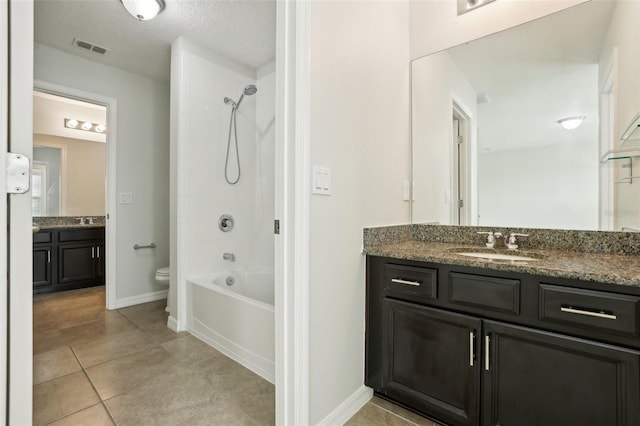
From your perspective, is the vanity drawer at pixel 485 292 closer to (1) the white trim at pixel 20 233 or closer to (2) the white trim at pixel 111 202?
(1) the white trim at pixel 20 233

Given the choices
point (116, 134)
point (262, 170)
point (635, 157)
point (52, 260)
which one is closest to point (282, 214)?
point (635, 157)

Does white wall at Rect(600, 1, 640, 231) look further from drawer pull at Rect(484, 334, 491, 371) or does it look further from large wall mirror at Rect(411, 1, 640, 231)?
drawer pull at Rect(484, 334, 491, 371)

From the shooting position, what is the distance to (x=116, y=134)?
3107 mm

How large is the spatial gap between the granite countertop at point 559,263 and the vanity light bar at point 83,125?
15.3 feet

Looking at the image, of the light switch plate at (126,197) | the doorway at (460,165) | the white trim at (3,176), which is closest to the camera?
the white trim at (3,176)

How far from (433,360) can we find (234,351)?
1.31 m

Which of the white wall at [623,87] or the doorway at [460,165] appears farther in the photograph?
the doorway at [460,165]

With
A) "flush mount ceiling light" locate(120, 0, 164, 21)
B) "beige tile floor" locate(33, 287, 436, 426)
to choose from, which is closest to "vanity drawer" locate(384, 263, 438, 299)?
"beige tile floor" locate(33, 287, 436, 426)

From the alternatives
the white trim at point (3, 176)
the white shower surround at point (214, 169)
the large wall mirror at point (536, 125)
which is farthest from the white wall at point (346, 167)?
the white shower surround at point (214, 169)

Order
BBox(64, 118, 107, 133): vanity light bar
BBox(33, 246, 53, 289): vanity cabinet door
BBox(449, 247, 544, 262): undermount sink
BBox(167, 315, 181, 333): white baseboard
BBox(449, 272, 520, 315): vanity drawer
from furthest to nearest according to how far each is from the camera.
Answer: BBox(64, 118, 107, 133): vanity light bar < BBox(33, 246, 53, 289): vanity cabinet door < BBox(167, 315, 181, 333): white baseboard < BBox(449, 247, 544, 262): undermount sink < BBox(449, 272, 520, 315): vanity drawer

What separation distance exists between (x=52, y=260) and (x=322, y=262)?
3827mm

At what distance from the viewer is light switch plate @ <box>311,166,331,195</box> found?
4.16 feet

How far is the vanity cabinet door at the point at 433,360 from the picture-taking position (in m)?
1.26

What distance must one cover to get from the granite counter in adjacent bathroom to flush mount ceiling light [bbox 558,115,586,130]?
542 millimetres
